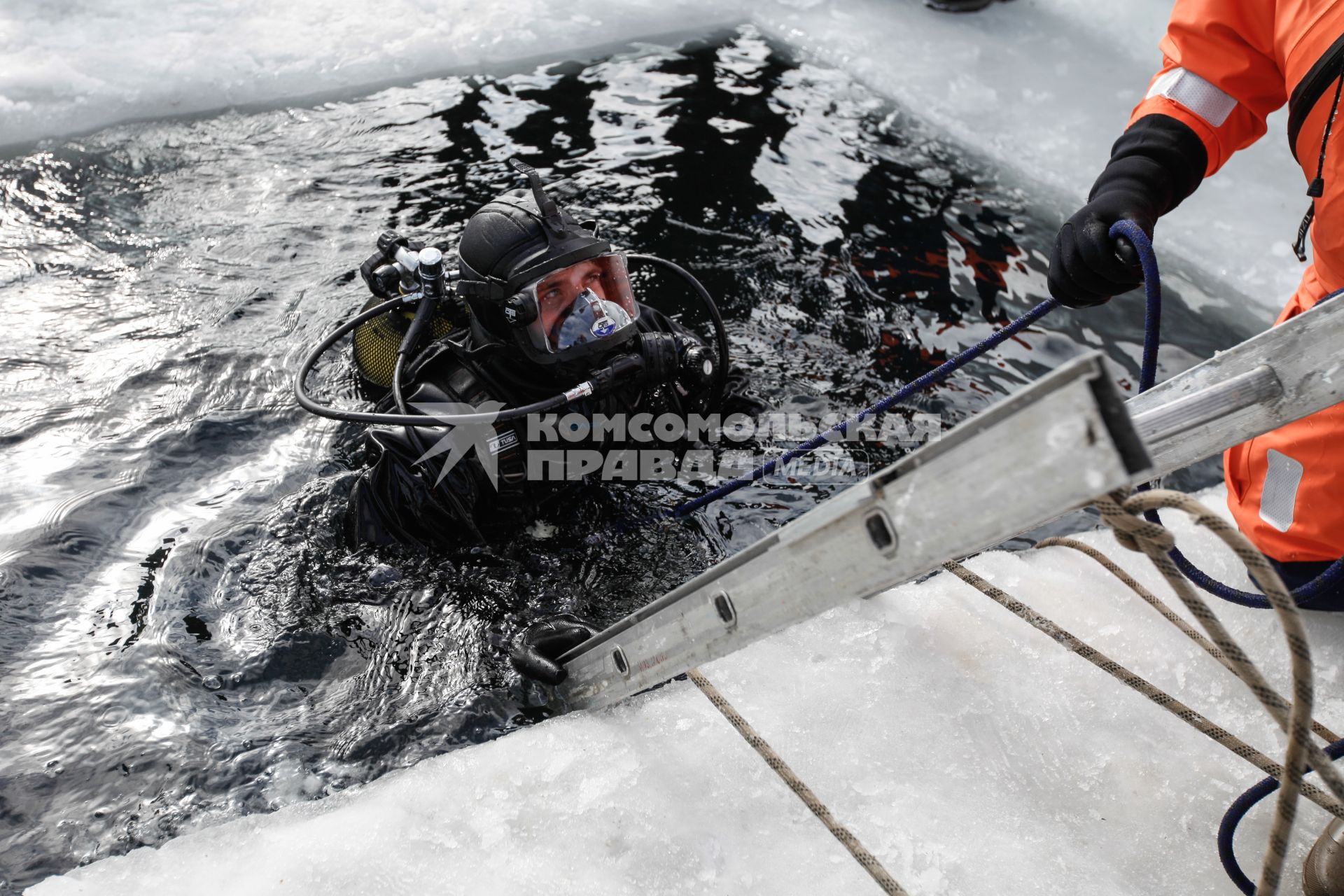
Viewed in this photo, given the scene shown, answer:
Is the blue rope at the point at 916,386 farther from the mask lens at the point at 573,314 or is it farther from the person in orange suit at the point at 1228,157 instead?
the mask lens at the point at 573,314

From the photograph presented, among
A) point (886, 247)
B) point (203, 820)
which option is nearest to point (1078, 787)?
point (203, 820)

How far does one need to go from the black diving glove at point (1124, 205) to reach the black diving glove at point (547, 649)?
1.43 meters

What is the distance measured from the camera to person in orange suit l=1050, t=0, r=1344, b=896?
6.31ft

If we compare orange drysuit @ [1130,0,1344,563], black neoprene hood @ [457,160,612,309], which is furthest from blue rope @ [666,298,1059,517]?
black neoprene hood @ [457,160,612,309]

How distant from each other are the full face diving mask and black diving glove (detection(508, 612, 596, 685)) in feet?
3.08

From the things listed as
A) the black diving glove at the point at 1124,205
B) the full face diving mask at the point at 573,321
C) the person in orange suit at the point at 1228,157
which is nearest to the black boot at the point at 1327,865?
the person in orange suit at the point at 1228,157

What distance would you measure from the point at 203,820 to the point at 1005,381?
10.9 ft

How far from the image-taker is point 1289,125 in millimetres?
1990

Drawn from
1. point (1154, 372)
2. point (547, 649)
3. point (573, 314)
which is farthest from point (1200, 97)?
point (547, 649)

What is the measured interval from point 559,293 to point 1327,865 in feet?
7.66

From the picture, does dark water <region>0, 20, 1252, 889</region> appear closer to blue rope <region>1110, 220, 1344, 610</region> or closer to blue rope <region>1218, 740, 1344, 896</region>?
blue rope <region>1110, 220, 1344, 610</region>

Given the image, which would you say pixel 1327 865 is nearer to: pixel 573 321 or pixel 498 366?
pixel 573 321

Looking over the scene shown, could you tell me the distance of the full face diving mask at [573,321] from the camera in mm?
2859

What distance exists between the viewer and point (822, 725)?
2.07 meters
